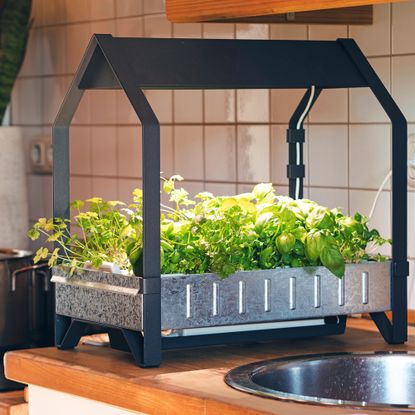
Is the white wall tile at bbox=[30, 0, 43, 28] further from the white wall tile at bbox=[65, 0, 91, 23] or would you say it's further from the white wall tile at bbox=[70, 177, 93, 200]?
the white wall tile at bbox=[70, 177, 93, 200]

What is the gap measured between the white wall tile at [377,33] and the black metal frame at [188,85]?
0.21 meters

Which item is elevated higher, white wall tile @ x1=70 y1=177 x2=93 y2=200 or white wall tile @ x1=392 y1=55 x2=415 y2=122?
white wall tile @ x1=392 y1=55 x2=415 y2=122

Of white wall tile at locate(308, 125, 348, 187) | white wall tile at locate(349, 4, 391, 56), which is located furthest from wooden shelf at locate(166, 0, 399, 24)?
white wall tile at locate(308, 125, 348, 187)

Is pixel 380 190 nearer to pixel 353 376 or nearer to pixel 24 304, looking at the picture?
pixel 353 376

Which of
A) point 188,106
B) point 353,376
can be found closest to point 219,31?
point 188,106

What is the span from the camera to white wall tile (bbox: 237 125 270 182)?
2346 mm

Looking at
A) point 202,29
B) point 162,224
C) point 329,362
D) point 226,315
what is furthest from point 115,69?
point 202,29

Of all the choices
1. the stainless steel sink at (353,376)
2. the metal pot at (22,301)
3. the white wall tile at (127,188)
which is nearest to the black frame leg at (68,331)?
the stainless steel sink at (353,376)

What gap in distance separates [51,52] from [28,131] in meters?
0.23

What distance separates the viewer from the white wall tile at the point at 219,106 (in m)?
2.44

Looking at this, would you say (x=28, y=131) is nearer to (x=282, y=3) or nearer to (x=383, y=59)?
(x=383, y=59)

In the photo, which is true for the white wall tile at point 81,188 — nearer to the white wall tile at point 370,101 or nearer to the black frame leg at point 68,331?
the white wall tile at point 370,101

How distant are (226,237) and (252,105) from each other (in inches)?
30.6

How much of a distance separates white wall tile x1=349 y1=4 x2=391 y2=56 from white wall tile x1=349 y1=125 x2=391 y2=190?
14cm
